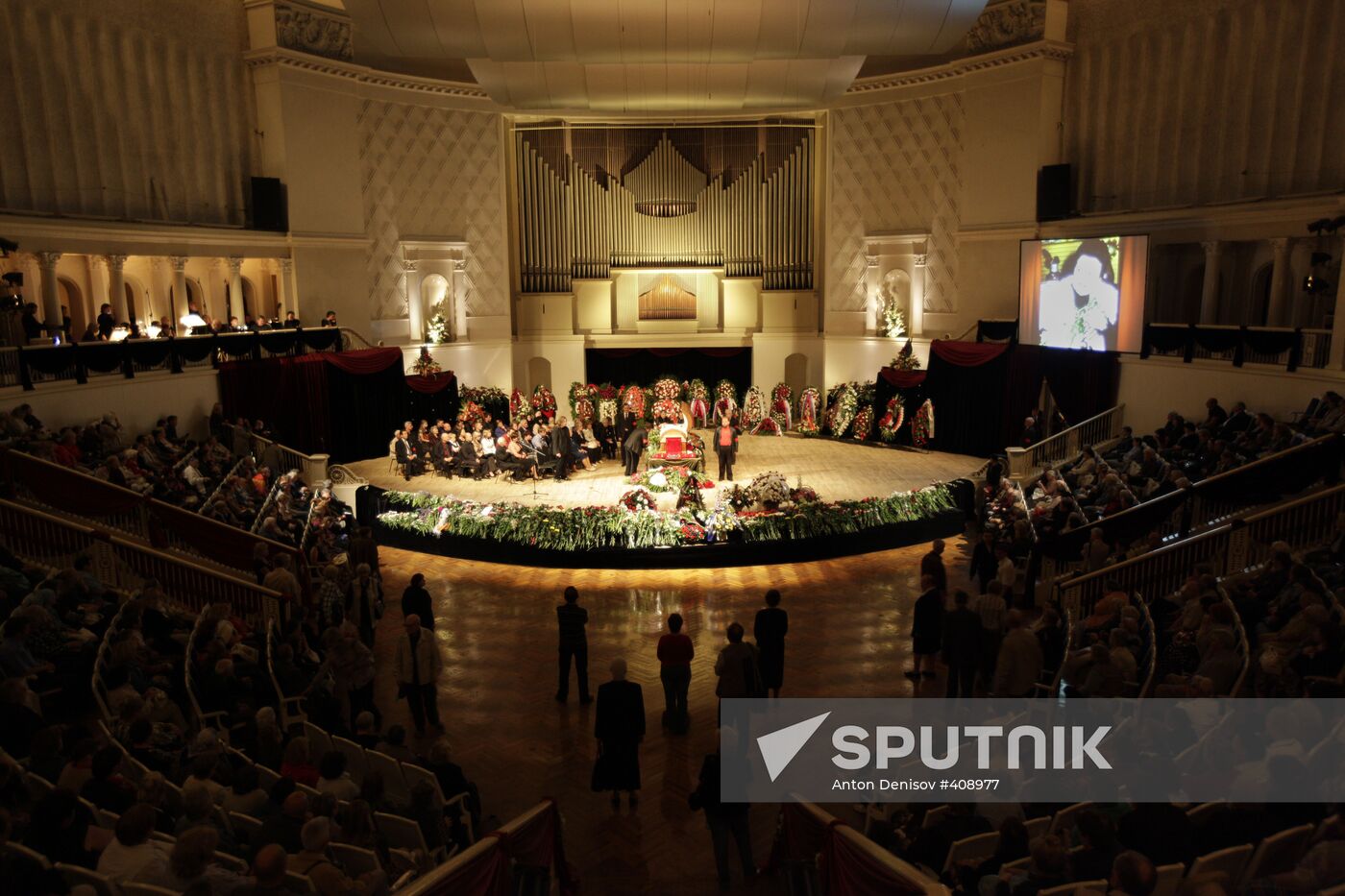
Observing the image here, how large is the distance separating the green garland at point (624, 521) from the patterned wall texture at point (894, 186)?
9.33 m

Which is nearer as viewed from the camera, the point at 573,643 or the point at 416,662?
the point at 416,662

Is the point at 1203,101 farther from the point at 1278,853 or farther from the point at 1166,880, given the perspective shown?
the point at 1166,880

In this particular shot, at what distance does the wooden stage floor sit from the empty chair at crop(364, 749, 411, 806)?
30.7 feet

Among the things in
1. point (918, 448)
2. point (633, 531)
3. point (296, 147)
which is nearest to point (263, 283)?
point (296, 147)

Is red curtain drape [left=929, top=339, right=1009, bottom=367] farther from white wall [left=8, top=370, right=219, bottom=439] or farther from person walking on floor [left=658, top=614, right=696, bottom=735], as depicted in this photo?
white wall [left=8, top=370, right=219, bottom=439]

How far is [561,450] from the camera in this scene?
17547mm

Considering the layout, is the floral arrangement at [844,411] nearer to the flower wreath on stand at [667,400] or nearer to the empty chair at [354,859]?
the flower wreath on stand at [667,400]

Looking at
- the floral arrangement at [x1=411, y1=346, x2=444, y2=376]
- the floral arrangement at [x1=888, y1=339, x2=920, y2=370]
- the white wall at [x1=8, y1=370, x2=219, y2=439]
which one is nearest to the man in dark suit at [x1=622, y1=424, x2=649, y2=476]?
the floral arrangement at [x1=411, y1=346, x2=444, y2=376]

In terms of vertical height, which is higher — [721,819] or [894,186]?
[894,186]

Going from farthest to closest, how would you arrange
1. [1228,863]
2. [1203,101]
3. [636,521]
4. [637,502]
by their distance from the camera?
1. [1203,101]
2. [637,502]
3. [636,521]
4. [1228,863]

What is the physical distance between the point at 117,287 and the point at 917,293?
56.4 ft

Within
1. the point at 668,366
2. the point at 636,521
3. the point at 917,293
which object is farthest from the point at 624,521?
the point at 668,366

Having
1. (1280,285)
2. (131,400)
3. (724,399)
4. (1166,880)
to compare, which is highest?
(1280,285)

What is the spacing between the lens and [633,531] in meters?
13.2
